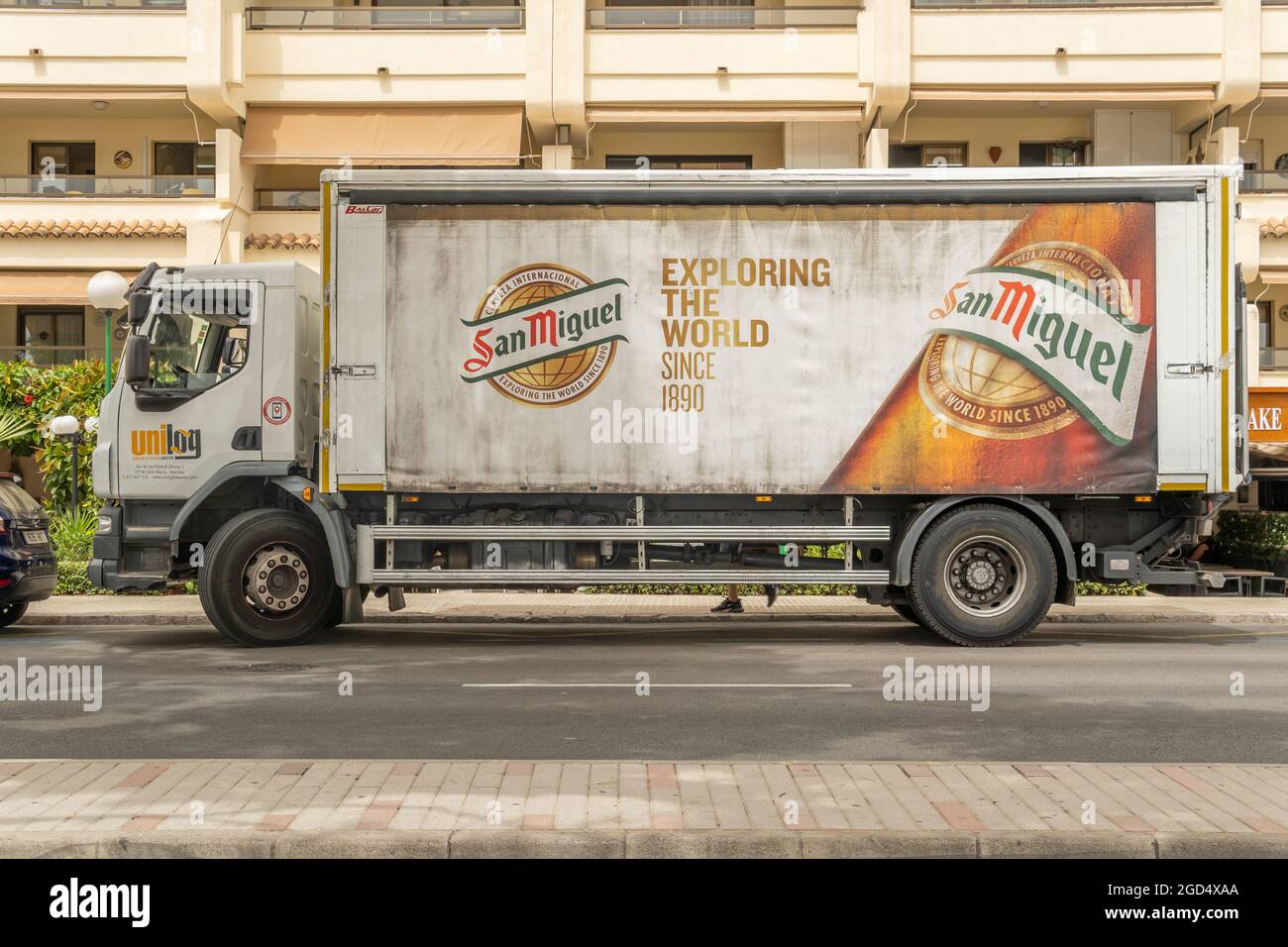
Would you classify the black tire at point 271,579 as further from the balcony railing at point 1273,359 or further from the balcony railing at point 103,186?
the balcony railing at point 1273,359

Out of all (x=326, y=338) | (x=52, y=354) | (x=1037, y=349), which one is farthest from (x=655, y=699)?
(x=52, y=354)

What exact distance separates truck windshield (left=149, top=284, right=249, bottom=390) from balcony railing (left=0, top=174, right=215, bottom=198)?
13.1m

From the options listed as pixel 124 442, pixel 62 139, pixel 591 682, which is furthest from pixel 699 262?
pixel 62 139

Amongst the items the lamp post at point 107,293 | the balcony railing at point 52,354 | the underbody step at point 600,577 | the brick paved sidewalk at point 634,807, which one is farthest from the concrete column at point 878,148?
the brick paved sidewalk at point 634,807

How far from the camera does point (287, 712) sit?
344 inches

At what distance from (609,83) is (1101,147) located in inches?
372

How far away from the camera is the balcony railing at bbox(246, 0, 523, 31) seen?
2434 centimetres

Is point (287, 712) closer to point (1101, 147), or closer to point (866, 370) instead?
point (866, 370)

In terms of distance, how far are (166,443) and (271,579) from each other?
1.66 metres

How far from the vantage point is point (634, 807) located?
553 cm

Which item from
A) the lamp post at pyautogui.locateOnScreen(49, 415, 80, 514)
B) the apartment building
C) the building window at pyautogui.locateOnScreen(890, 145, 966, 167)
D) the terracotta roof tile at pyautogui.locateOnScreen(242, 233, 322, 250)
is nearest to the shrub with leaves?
the lamp post at pyautogui.locateOnScreen(49, 415, 80, 514)

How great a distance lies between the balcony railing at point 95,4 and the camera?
24078 mm

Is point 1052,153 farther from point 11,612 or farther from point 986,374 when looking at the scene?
point 11,612

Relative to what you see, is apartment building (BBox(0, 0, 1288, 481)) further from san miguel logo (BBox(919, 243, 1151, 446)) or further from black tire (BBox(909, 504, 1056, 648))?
black tire (BBox(909, 504, 1056, 648))
